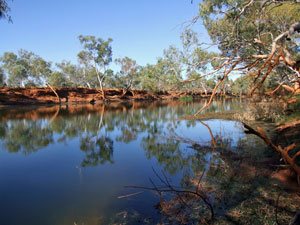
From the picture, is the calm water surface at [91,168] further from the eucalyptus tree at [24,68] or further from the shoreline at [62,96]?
the eucalyptus tree at [24,68]

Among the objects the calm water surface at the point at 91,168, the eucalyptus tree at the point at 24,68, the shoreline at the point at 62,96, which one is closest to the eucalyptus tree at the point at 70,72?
the eucalyptus tree at the point at 24,68

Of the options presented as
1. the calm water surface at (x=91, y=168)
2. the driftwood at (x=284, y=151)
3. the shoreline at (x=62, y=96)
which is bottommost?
the calm water surface at (x=91, y=168)

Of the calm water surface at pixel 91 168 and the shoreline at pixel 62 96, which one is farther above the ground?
the shoreline at pixel 62 96

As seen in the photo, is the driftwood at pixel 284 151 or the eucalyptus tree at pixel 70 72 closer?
the driftwood at pixel 284 151

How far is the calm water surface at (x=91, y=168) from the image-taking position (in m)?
4.49

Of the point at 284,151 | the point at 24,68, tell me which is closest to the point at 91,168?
the point at 284,151

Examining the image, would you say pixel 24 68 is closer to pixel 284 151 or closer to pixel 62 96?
pixel 62 96

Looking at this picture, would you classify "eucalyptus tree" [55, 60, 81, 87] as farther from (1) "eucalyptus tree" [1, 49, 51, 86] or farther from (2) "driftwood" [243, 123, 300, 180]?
(2) "driftwood" [243, 123, 300, 180]

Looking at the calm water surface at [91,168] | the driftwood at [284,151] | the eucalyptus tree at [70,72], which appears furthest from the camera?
the eucalyptus tree at [70,72]

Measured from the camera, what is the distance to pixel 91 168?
290 inches

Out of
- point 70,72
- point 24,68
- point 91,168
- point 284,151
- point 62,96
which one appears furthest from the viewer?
point 70,72

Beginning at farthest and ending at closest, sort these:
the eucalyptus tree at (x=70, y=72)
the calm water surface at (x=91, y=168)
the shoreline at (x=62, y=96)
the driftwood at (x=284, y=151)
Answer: the eucalyptus tree at (x=70, y=72) → the shoreline at (x=62, y=96) → the calm water surface at (x=91, y=168) → the driftwood at (x=284, y=151)

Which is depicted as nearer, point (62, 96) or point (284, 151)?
point (284, 151)

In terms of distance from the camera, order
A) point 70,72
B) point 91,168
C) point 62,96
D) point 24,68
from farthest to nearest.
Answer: point 70,72
point 24,68
point 62,96
point 91,168
